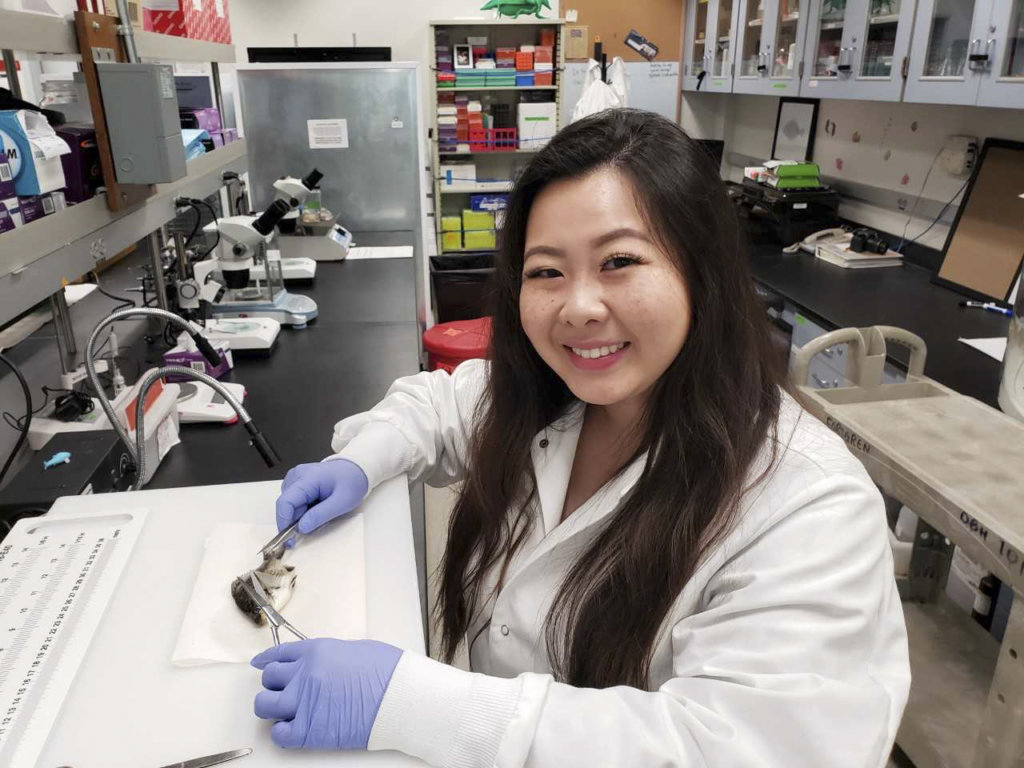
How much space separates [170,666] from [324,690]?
193 millimetres

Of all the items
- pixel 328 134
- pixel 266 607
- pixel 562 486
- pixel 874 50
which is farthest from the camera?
pixel 328 134

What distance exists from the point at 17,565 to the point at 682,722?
2.59 feet

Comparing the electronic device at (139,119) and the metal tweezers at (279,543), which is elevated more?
the electronic device at (139,119)

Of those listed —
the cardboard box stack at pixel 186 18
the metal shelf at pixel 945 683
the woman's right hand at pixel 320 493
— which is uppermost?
the cardboard box stack at pixel 186 18

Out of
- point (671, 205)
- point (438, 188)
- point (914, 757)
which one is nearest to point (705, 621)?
point (671, 205)

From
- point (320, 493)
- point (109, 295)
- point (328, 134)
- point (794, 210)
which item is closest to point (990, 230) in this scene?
point (794, 210)

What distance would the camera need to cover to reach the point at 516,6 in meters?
4.24

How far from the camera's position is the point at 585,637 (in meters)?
0.95

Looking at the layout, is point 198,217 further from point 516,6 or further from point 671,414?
point 516,6

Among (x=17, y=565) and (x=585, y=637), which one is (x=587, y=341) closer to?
(x=585, y=637)

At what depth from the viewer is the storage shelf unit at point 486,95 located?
4.30 m

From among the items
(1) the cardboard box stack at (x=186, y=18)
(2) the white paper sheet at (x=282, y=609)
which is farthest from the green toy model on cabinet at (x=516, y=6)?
(2) the white paper sheet at (x=282, y=609)

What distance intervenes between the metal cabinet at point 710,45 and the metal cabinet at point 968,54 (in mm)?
1545

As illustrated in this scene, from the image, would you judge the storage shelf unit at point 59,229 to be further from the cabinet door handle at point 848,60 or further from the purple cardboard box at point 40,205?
the cabinet door handle at point 848,60
